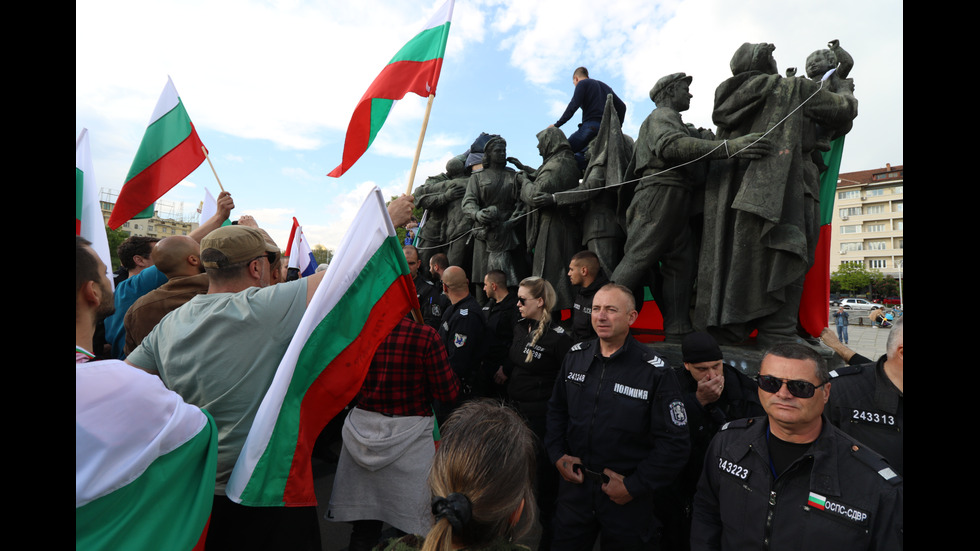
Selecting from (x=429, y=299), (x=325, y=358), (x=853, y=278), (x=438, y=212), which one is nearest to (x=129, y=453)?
(x=325, y=358)

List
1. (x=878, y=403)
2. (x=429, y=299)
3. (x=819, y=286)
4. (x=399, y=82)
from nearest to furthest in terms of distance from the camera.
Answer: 1. (x=878, y=403)
2. (x=399, y=82)
3. (x=819, y=286)
4. (x=429, y=299)

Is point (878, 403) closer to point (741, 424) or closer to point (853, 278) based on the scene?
point (741, 424)

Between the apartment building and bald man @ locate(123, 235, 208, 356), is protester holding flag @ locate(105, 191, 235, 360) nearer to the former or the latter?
bald man @ locate(123, 235, 208, 356)

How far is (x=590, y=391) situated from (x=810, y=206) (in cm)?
364

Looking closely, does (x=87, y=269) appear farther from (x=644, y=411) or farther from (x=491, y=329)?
(x=491, y=329)

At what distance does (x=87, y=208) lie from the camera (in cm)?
317

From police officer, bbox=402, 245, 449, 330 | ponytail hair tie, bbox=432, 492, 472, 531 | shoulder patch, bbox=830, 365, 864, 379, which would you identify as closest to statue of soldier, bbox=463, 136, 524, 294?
police officer, bbox=402, 245, 449, 330

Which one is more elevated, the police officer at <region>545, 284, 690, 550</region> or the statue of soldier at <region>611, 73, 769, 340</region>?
the statue of soldier at <region>611, 73, 769, 340</region>

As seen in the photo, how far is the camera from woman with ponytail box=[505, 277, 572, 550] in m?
3.59

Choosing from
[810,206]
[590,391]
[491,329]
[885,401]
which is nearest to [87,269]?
[590,391]

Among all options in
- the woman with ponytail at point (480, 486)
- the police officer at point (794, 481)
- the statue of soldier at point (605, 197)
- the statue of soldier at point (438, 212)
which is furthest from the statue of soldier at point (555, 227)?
the woman with ponytail at point (480, 486)

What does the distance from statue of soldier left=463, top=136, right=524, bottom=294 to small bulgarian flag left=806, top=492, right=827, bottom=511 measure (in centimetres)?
516

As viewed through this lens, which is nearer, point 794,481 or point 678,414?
point 794,481

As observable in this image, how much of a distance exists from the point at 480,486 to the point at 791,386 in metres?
1.25
